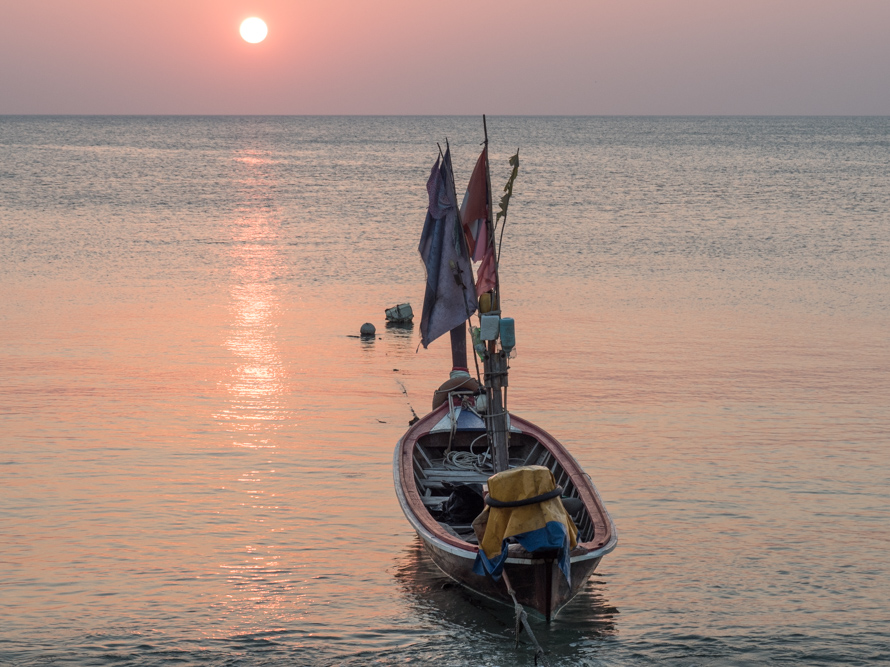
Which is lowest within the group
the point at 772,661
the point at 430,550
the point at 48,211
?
the point at 772,661

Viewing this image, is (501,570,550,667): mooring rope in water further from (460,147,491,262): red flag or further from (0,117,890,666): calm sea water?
(460,147,491,262): red flag

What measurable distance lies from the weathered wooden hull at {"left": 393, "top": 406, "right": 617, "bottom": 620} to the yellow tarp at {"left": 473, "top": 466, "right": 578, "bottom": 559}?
0.83ft

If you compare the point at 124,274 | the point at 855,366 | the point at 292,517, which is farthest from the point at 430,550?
the point at 124,274

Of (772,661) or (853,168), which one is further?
(853,168)

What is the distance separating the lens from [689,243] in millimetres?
46875

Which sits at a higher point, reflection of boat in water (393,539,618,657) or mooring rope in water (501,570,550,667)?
mooring rope in water (501,570,550,667)

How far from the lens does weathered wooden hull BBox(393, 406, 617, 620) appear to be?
10.6 meters

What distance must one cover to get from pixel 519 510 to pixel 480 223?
237 inches

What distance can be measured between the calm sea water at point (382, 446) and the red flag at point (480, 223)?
3.64m

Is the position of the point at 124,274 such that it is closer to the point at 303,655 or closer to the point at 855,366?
the point at 855,366

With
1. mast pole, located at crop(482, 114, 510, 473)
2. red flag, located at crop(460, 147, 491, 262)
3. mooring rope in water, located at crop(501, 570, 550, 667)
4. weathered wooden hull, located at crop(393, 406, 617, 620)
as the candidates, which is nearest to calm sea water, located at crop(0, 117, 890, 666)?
mooring rope in water, located at crop(501, 570, 550, 667)

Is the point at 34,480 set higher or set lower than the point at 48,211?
lower

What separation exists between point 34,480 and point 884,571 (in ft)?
39.1

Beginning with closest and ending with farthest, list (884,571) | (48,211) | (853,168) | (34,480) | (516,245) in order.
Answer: (884,571)
(34,480)
(516,245)
(48,211)
(853,168)
